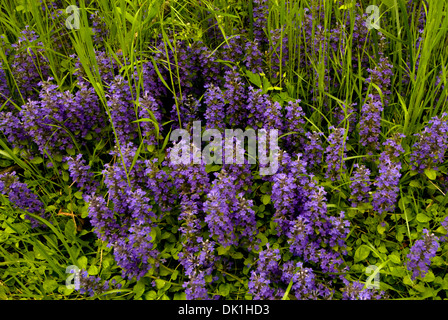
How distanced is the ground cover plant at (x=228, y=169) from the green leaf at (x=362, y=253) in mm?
14

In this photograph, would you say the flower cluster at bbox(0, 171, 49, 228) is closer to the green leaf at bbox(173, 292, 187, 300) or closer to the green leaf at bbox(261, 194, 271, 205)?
the green leaf at bbox(173, 292, 187, 300)

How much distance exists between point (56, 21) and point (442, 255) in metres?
4.04

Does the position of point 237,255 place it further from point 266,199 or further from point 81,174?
point 81,174

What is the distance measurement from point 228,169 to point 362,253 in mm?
1179

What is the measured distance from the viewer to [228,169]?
310 centimetres

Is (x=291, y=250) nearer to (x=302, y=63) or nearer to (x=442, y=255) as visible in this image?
(x=442, y=255)

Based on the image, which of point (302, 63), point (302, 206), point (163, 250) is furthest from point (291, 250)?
point (302, 63)

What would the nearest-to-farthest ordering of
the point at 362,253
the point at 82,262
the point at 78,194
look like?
the point at 362,253, the point at 82,262, the point at 78,194

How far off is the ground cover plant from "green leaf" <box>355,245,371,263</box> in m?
0.01

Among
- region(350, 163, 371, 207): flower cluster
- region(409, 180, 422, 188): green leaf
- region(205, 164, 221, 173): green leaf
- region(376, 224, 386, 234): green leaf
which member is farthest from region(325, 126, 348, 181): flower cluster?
region(205, 164, 221, 173): green leaf

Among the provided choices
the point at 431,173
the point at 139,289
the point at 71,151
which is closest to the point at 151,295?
the point at 139,289

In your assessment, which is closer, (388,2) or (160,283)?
(160,283)

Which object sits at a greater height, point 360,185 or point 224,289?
point 360,185

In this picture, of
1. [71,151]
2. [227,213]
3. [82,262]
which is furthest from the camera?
[71,151]
